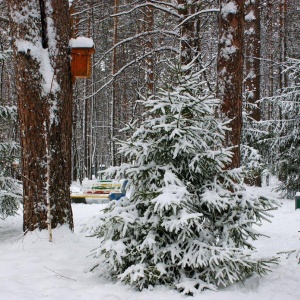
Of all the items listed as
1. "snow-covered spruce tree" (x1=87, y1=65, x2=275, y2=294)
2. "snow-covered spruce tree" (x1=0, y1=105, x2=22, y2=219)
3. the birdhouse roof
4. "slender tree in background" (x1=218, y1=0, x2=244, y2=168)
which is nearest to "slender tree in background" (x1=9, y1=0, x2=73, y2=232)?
the birdhouse roof

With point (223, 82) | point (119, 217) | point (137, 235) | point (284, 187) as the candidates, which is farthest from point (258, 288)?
point (284, 187)

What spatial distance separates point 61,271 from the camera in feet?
14.4

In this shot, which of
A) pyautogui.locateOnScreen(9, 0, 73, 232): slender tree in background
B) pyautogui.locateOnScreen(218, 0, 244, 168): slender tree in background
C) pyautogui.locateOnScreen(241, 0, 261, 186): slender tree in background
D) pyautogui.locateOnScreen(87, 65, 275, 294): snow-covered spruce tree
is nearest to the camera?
pyautogui.locateOnScreen(87, 65, 275, 294): snow-covered spruce tree

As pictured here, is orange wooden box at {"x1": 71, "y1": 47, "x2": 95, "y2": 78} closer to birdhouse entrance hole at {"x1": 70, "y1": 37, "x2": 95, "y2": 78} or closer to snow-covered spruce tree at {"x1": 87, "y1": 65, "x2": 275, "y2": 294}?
birdhouse entrance hole at {"x1": 70, "y1": 37, "x2": 95, "y2": 78}

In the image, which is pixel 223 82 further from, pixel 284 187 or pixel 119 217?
pixel 284 187

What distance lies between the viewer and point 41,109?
548 centimetres

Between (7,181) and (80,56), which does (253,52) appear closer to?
(80,56)

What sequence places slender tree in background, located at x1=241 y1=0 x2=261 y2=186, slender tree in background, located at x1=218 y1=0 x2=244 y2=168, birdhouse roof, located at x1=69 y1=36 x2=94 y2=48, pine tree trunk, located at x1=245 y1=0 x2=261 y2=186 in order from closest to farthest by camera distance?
1. birdhouse roof, located at x1=69 y1=36 x2=94 y2=48
2. slender tree in background, located at x1=218 y1=0 x2=244 y2=168
3. slender tree in background, located at x1=241 y1=0 x2=261 y2=186
4. pine tree trunk, located at x1=245 y1=0 x2=261 y2=186

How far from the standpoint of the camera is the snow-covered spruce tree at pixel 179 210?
3.76 meters

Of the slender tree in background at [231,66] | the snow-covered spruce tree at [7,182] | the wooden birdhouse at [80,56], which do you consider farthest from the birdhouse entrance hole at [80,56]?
the slender tree in background at [231,66]

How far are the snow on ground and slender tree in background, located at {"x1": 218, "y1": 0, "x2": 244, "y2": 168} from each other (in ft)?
5.56

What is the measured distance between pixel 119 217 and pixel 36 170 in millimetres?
2017

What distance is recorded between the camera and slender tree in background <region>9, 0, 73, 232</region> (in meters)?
5.43

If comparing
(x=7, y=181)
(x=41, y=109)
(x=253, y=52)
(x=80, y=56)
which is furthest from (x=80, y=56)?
(x=253, y=52)
